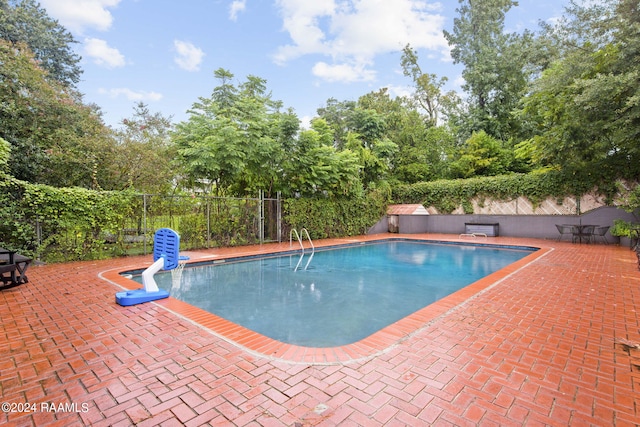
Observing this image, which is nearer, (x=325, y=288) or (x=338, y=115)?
(x=325, y=288)

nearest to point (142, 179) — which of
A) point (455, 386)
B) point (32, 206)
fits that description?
point (32, 206)

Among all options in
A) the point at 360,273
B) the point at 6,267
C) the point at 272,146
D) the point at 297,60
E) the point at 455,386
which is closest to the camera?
the point at 455,386

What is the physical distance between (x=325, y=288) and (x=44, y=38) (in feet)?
67.5

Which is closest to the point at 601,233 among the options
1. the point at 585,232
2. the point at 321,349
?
the point at 585,232

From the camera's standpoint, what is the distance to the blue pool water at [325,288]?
13.8 ft

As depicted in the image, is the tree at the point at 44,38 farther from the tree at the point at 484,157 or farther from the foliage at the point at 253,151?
the tree at the point at 484,157

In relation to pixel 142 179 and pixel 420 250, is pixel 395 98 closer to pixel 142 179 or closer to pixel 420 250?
pixel 420 250

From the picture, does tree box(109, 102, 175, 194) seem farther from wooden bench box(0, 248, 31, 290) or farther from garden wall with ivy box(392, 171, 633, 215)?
garden wall with ivy box(392, 171, 633, 215)

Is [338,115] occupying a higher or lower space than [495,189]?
higher

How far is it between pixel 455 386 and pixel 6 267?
19.7ft

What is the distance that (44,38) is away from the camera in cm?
1576

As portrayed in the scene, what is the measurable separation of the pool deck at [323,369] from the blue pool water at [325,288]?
0.92m

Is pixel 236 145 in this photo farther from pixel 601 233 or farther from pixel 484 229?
pixel 601 233

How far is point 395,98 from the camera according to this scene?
25.0m
